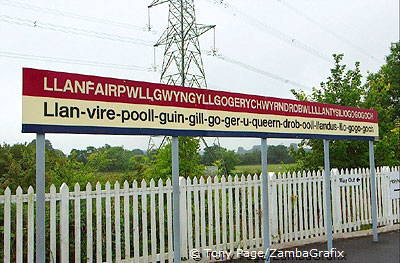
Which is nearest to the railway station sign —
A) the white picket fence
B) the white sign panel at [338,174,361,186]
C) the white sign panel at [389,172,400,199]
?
the white picket fence

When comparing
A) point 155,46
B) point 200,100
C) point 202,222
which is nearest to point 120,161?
point 155,46

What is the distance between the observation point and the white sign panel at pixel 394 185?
10.9 m

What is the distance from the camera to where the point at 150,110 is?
17.5ft

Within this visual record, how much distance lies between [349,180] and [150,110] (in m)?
6.58

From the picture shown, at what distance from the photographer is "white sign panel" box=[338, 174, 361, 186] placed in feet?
33.0

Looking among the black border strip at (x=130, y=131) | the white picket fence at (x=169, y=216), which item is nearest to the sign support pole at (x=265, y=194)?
the black border strip at (x=130, y=131)

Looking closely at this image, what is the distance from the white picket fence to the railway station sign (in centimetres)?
145

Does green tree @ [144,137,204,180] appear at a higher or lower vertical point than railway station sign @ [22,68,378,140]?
lower

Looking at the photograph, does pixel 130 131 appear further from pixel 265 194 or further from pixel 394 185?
pixel 394 185

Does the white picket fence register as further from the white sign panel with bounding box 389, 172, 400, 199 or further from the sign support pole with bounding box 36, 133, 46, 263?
the sign support pole with bounding box 36, 133, 46, 263

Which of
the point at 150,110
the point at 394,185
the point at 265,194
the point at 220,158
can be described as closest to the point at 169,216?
the point at 265,194

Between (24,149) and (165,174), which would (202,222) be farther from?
(24,149)

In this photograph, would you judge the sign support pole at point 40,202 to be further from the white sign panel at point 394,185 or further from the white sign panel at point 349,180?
the white sign panel at point 394,185

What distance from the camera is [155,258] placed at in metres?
6.83
